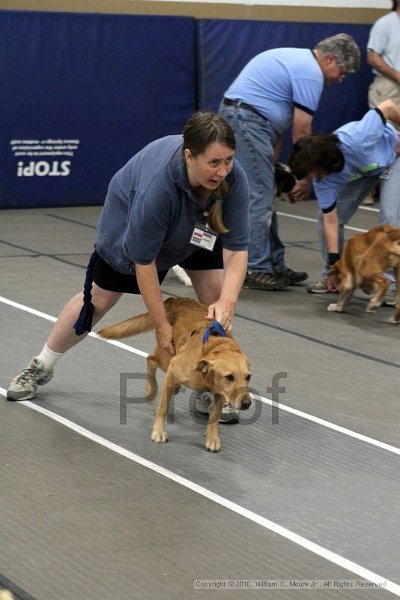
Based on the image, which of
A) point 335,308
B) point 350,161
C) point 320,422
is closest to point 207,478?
point 320,422

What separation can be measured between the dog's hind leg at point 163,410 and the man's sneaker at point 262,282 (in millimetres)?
2906

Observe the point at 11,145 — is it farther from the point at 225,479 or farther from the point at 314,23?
the point at 225,479

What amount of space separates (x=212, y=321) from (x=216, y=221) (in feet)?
1.24

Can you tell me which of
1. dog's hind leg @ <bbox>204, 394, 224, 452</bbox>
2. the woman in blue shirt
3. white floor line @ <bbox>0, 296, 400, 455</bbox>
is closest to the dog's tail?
the woman in blue shirt

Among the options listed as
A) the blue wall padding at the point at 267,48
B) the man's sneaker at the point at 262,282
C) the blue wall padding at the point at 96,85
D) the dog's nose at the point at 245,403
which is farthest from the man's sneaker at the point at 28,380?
the blue wall padding at the point at 267,48

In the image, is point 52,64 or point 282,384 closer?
point 282,384

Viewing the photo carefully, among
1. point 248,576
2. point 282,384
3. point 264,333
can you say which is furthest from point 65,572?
point 264,333

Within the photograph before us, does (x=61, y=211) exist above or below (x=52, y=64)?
below

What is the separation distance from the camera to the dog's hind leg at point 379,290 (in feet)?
21.3

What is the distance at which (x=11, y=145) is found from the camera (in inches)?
372

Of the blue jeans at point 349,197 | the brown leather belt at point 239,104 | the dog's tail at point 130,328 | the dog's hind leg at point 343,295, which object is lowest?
the dog's hind leg at point 343,295

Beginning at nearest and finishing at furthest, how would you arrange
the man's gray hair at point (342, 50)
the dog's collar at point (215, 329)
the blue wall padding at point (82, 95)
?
the dog's collar at point (215, 329) < the man's gray hair at point (342, 50) < the blue wall padding at point (82, 95)

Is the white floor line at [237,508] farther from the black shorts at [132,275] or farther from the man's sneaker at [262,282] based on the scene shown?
the man's sneaker at [262,282]

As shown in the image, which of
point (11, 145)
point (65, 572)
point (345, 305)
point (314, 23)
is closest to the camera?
point (65, 572)
